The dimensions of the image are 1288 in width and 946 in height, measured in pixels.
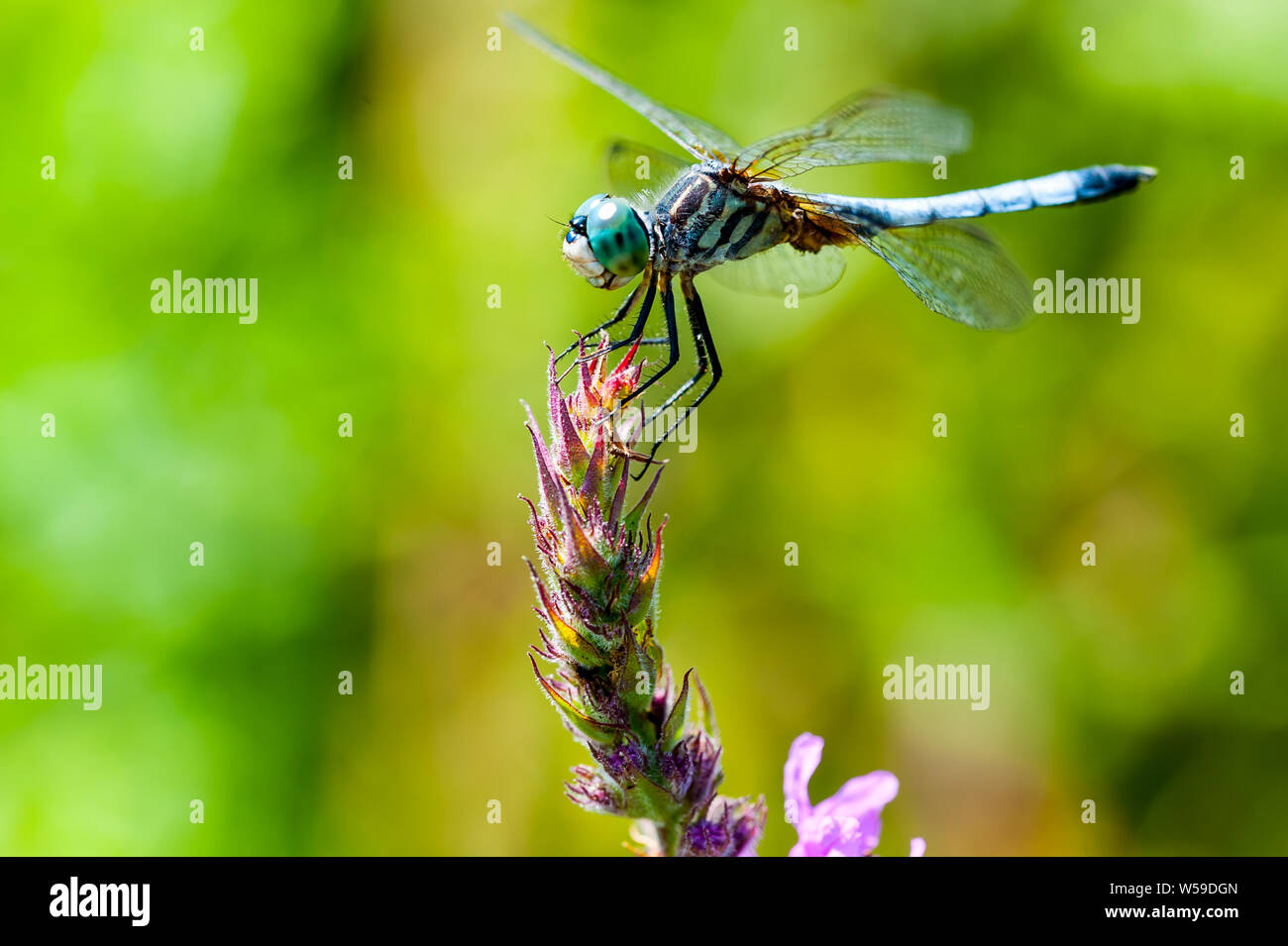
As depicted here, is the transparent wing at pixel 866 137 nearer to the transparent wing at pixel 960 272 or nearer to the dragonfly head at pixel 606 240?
the transparent wing at pixel 960 272

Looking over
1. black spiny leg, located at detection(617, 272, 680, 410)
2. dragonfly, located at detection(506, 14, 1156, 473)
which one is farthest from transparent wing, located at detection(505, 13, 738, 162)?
black spiny leg, located at detection(617, 272, 680, 410)

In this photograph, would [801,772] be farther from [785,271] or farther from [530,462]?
[530,462]

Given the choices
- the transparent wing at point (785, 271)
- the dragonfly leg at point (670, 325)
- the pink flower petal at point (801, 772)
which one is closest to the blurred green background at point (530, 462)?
the transparent wing at point (785, 271)

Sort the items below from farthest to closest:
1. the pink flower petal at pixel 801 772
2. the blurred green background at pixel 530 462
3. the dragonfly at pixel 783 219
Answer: the blurred green background at pixel 530 462, the dragonfly at pixel 783 219, the pink flower petal at pixel 801 772

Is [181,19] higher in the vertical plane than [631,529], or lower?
higher

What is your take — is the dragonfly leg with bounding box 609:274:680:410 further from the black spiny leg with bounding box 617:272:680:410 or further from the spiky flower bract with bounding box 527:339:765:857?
the spiky flower bract with bounding box 527:339:765:857
